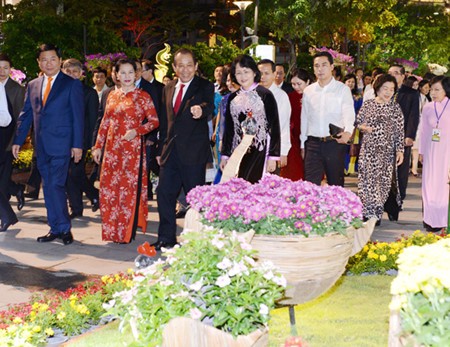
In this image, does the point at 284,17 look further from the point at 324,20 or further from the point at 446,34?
the point at 446,34

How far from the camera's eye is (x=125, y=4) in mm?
42438

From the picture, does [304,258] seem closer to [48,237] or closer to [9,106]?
[48,237]

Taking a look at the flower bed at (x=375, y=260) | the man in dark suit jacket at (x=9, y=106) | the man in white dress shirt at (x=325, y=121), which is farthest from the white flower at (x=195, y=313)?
the man in dark suit jacket at (x=9, y=106)

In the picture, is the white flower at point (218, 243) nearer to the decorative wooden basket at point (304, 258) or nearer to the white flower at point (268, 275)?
the white flower at point (268, 275)

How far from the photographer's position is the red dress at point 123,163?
923cm

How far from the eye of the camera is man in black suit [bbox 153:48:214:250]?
8906 millimetres

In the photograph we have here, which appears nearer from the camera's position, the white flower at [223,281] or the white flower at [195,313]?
the white flower at [195,313]

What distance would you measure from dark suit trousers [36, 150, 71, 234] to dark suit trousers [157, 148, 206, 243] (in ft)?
3.57

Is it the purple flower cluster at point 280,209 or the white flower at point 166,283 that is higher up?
the purple flower cluster at point 280,209

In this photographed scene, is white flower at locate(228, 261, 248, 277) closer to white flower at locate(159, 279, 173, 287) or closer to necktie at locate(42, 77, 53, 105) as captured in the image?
white flower at locate(159, 279, 173, 287)

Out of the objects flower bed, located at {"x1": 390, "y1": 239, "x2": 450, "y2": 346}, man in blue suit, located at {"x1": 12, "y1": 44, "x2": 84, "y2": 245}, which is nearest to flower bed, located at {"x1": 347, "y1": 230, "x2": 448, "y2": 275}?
man in blue suit, located at {"x1": 12, "y1": 44, "x2": 84, "y2": 245}

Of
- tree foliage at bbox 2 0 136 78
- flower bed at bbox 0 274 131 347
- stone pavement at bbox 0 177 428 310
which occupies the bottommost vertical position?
stone pavement at bbox 0 177 428 310

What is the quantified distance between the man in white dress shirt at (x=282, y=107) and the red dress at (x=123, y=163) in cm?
133

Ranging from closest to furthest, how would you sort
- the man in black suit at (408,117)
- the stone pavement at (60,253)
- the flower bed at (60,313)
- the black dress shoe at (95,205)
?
the flower bed at (60,313) < the stone pavement at (60,253) < the black dress shoe at (95,205) < the man in black suit at (408,117)
